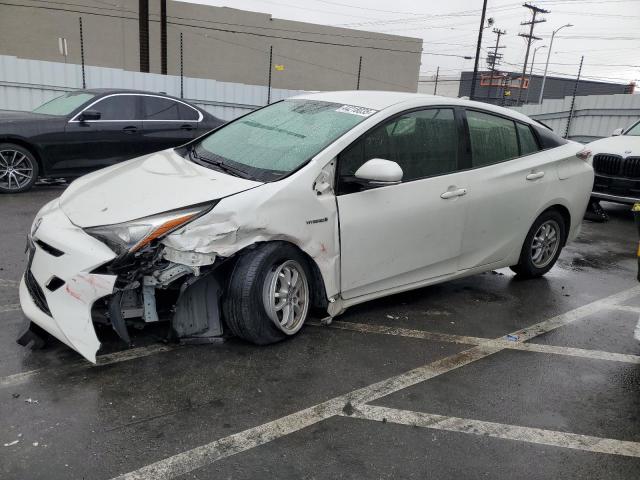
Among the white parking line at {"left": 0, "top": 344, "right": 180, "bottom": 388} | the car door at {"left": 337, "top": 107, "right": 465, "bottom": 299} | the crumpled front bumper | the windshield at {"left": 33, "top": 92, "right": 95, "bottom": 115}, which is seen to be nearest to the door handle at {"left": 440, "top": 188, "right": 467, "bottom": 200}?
the car door at {"left": 337, "top": 107, "right": 465, "bottom": 299}

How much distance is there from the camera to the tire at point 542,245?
5.29 m

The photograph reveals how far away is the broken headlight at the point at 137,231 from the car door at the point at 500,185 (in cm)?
242

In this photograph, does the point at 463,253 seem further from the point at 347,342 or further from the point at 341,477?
the point at 341,477

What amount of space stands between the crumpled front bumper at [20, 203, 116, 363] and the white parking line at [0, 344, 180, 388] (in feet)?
0.77

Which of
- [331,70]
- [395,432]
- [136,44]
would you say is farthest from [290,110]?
[331,70]

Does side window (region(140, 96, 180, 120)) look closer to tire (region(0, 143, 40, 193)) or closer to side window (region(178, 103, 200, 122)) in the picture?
side window (region(178, 103, 200, 122))

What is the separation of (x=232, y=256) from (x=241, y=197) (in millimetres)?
368

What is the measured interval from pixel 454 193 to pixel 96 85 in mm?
13452

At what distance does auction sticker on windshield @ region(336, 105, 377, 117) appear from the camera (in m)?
4.08

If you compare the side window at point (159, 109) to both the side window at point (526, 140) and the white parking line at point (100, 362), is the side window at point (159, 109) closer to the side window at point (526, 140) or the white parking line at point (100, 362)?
the side window at point (526, 140)

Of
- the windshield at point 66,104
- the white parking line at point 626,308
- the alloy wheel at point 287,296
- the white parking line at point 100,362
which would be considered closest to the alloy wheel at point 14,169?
the windshield at point 66,104

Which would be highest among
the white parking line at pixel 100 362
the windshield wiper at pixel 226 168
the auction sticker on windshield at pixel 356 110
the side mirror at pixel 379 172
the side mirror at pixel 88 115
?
the auction sticker on windshield at pixel 356 110

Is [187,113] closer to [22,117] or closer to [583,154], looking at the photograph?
[22,117]

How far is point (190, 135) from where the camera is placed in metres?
9.16
